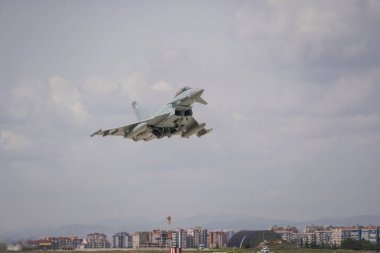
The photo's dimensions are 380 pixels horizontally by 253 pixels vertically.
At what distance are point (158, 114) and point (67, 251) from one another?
49.7 m

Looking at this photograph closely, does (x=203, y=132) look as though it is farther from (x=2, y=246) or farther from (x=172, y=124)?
(x=2, y=246)

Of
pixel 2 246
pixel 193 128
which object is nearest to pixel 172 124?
pixel 193 128

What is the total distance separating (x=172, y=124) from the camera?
6794 centimetres

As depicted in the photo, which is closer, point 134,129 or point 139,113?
point 134,129

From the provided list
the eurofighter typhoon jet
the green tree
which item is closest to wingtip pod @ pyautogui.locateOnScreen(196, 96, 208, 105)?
the eurofighter typhoon jet

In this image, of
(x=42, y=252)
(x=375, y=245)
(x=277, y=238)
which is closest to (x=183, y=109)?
(x=42, y=252)

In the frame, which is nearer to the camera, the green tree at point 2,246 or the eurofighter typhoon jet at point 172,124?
the eurofighter typhoon jet at point 172,124

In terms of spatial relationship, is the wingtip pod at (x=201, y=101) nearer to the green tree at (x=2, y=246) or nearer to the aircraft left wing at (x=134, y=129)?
the aircraft left wing at (x=134, y=129)

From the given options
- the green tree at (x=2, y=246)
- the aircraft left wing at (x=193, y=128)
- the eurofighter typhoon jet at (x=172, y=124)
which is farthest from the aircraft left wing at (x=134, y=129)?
the green tree at (x=2, y=246)

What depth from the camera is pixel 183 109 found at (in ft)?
217

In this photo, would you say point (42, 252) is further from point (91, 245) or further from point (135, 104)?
point (91, 245)

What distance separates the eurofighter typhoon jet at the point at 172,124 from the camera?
6538 centimetres

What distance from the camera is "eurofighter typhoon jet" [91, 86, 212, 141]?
65.4m

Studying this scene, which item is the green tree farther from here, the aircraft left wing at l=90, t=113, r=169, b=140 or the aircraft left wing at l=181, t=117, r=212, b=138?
the aircraft left wing at l=181, t=117, r=212, b=138
